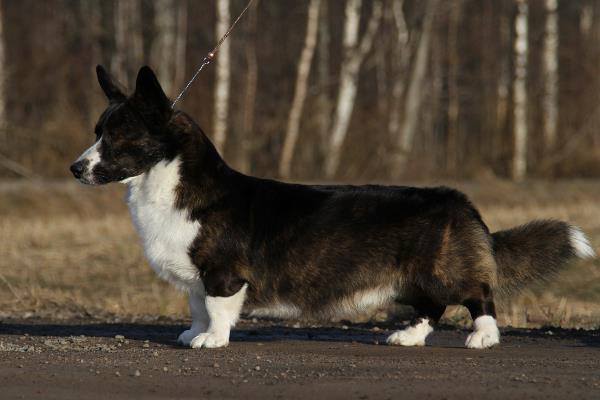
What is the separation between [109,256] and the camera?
1400 centimetres

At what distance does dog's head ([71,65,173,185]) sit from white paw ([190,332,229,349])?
102 cm

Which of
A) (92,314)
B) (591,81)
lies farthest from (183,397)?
(591,81)

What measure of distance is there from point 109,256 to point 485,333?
7770 mm

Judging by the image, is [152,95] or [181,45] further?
[181,45]

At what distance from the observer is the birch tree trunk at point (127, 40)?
944 inches

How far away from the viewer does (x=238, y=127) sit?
22.4 m

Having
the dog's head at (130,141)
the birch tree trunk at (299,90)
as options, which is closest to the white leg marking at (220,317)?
the dog's head at (130,141)

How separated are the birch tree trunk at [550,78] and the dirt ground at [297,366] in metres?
17.6

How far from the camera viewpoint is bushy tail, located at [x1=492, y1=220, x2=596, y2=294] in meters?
7.19

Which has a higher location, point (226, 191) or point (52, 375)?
point (226, 191)

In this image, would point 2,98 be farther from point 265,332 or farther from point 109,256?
point 265,332

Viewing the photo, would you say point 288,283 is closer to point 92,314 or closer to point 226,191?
point 226,191

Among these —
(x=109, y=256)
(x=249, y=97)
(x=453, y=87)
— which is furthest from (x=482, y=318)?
(x=453, y=87)

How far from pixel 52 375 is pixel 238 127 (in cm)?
1646
